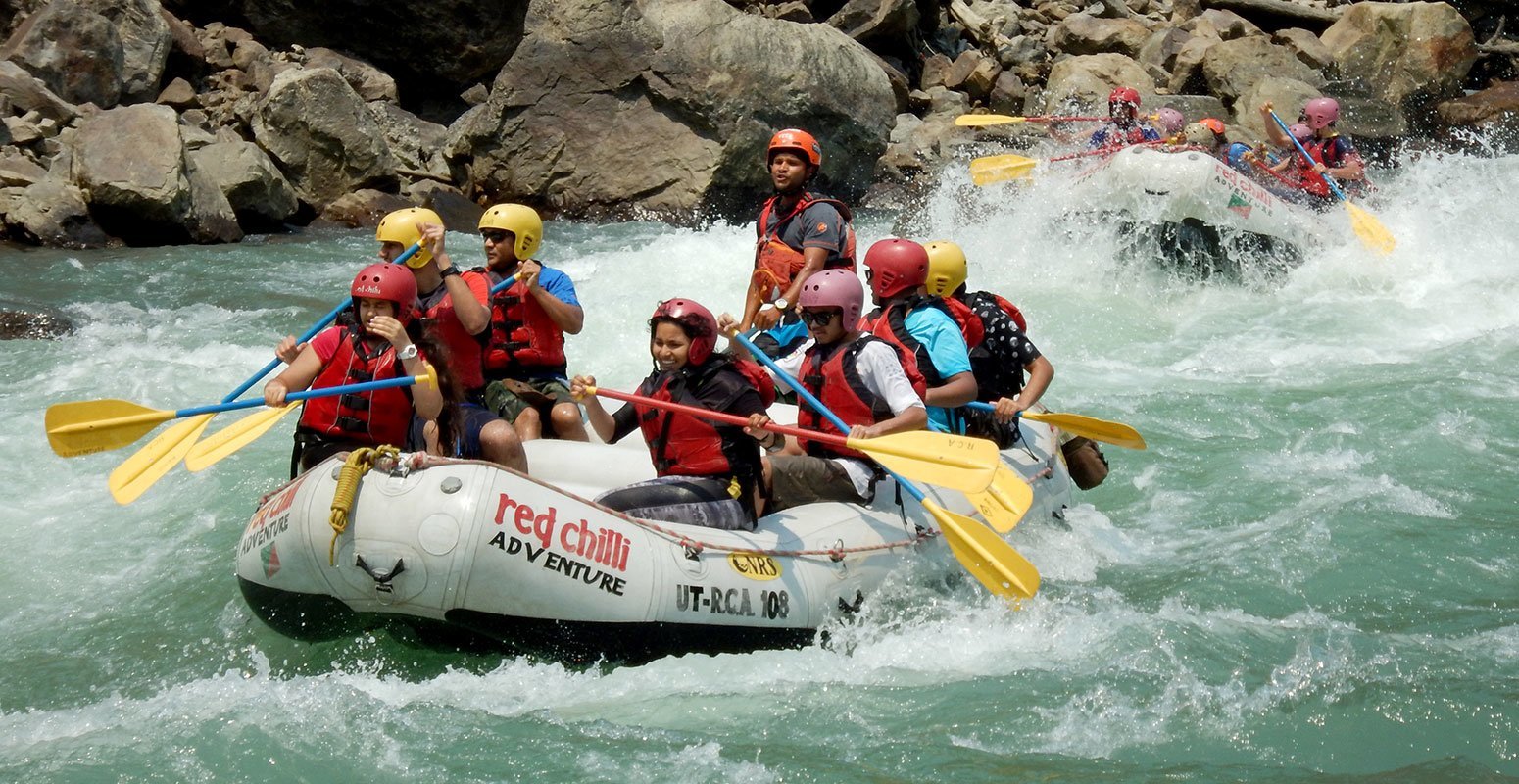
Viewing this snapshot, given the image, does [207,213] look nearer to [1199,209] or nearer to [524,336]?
[524,336]

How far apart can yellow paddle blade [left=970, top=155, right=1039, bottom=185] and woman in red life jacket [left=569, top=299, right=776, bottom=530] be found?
6564mm

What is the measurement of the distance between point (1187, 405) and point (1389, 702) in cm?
423

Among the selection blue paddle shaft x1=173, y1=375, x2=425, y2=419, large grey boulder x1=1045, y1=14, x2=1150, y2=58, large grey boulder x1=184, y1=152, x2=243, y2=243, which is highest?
large grey boulder x1=1045, y1=14, x2=1150, y2=58

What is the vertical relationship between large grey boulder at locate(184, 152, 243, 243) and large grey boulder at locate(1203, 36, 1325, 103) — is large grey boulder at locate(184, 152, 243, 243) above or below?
below

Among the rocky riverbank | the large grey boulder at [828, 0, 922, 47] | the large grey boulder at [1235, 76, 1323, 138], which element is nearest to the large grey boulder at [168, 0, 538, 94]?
the rocky riverbank

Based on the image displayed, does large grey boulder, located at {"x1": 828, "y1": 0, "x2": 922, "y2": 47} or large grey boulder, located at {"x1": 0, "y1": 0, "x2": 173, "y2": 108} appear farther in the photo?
large grey boulder, located at {"x1": 828, "y1": 0, "x2": 922, "y2": 47}

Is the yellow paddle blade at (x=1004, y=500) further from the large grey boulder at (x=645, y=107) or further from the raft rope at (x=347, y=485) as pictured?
the large grey boulder at (x=645, y=107)

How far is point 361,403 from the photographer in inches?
187

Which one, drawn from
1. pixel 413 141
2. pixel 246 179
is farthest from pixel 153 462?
pixel 413 141

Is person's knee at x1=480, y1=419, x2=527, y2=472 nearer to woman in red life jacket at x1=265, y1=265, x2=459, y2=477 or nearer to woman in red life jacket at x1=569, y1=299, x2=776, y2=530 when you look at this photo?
woman in red life jacket at x1=265, y1=265, x2=459, y2=477

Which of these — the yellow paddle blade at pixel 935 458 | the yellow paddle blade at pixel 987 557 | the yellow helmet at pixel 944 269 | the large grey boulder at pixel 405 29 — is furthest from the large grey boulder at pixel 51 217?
the yellow paddle blade at pixel 987 557

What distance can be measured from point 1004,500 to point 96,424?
311cm

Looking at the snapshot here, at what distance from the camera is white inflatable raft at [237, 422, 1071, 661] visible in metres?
4.12

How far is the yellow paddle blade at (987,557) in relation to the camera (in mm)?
4672
